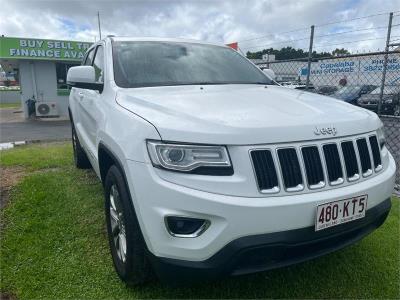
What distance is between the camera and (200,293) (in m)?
2.39

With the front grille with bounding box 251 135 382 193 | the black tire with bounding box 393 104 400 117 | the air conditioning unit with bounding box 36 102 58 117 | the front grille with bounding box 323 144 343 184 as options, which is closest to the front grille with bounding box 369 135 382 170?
the front grille with bounding box 251 135 382 193

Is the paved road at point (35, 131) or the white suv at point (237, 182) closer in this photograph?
the white suv at point (237, 182)

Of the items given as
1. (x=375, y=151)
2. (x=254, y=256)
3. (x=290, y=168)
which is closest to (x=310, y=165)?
(x=290, y=168)

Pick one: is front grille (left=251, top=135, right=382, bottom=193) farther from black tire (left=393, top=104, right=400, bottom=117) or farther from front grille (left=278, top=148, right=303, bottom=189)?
black tire (left=393, top=104, right=400, bottom=117)

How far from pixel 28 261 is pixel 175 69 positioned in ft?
6.42

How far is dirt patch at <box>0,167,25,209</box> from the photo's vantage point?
409cm

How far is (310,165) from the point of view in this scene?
1.99m

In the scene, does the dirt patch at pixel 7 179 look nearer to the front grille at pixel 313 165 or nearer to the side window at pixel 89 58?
the side window at pixel 89 58

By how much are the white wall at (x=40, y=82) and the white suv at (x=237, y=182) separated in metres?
17.2

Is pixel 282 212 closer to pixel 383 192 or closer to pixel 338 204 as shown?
pixel 338 204

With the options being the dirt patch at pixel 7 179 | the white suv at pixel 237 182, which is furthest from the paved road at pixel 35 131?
the white suv at pixel 237 182

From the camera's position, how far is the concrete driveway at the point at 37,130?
37.1 ft

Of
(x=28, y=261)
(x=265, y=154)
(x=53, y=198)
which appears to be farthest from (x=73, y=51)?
(x=265, y=154)

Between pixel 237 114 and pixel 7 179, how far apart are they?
12.7 feet
